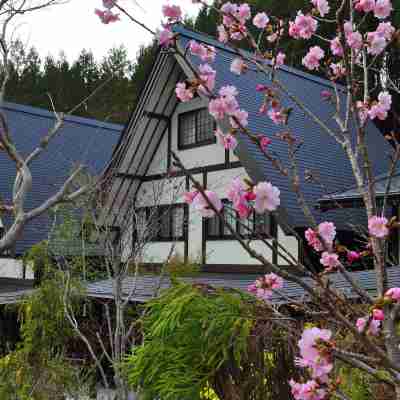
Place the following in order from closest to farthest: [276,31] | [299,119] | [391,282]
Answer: [276,31] < [391,282] < [299,119]

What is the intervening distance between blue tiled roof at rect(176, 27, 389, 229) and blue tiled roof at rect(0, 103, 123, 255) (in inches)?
212

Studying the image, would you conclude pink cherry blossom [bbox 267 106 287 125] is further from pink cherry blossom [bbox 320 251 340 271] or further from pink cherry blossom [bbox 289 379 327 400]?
pink cherry blossom [bbox 289 379 327 400]

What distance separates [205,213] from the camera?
213 centimetres

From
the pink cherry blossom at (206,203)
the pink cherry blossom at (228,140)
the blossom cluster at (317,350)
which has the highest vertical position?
the pink cherry blossom at (228,140)

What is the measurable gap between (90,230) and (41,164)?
25.0ft

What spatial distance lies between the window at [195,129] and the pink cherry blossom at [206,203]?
11697 millimetres

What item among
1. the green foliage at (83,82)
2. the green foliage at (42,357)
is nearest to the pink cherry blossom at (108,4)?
the green foliage at (42,357)

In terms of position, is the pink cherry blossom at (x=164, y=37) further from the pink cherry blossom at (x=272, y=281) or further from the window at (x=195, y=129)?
the window at (x=195, y=129)

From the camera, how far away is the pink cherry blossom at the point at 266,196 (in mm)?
1995

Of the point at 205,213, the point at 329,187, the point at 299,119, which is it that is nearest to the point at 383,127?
the point at 299,119

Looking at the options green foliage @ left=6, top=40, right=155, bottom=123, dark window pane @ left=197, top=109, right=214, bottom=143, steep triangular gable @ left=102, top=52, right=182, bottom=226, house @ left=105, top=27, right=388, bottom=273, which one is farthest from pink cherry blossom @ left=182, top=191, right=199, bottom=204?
green foliage @ left=6, top=40, right=155, bottom=123

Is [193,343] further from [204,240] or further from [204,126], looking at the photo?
[204,126]

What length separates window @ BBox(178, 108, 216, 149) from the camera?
14.0 m

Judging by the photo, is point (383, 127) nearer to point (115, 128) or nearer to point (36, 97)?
point (115, 128)
